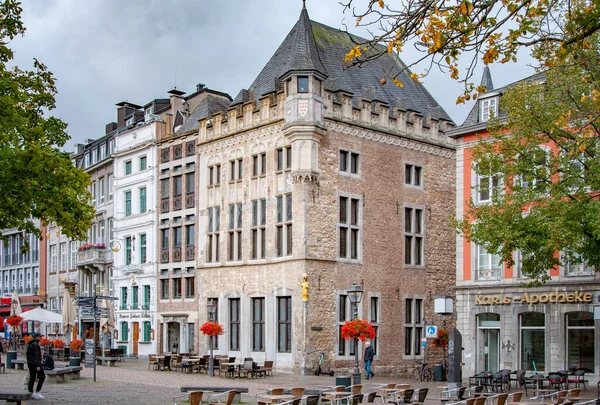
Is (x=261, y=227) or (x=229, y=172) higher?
(x=229, y=172)

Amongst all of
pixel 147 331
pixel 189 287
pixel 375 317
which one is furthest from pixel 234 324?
pixel 147 331

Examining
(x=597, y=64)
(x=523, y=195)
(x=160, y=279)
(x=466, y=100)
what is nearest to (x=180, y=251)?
(x=160, y=279)

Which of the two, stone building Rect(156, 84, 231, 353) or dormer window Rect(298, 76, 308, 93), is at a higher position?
dormer window Rect(298, 76, 308, 93)

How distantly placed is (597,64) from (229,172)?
962 inches

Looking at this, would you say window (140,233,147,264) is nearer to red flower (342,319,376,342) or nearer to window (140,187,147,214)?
window (140,187,147,214)

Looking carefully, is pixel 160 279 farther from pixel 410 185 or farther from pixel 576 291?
pixel 576 291

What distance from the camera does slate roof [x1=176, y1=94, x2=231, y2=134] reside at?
151 ft

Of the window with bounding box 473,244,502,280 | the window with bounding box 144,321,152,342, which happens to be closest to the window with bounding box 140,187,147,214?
the window with bounding box 144,321,152,342

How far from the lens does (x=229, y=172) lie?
42.5 m

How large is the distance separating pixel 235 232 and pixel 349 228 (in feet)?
19.0

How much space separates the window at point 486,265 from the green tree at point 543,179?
7.81m

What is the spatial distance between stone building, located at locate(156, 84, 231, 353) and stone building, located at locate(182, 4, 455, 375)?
0.38 m

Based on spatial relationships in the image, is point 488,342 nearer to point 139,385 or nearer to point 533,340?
point 533,340

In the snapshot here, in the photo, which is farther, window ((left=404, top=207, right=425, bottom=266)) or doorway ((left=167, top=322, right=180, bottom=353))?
doorway ((left=167, top=322, right=180, bottom=353))
